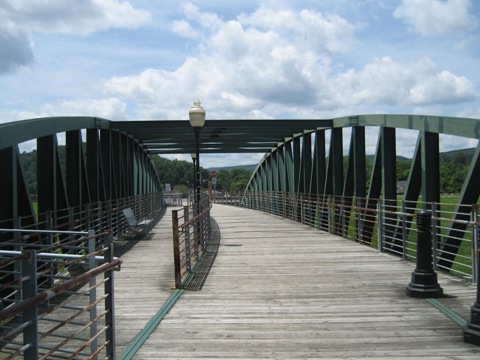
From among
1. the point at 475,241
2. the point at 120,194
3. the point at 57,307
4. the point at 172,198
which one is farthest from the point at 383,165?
the point at 172,198

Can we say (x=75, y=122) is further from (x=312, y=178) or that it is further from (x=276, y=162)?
(x=276, y=162)

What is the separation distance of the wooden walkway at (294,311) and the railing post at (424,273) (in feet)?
0.52

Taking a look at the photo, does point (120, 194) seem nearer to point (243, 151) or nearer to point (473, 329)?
point (243, 151)

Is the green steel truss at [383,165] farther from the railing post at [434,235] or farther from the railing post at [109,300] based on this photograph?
the railing post at [109,300]

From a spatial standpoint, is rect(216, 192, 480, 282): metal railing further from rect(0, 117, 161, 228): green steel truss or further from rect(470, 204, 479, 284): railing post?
rect(0, 117, 161, 228): green steel truss

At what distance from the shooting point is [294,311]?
6324 millimetres

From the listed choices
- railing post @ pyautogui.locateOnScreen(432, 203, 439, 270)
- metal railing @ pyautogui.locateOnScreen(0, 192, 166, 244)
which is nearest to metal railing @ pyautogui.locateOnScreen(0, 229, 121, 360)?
metal railing @ pyautogui.locateOnScreen(0, 192, 166, 244)

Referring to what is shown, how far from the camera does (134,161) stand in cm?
2411

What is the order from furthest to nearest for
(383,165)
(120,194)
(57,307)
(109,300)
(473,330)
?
1. (120,194)
2. (383,165)
3. (473,330)
4. (109,300)
5. (57,307)

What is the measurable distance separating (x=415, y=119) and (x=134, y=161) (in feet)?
49.5

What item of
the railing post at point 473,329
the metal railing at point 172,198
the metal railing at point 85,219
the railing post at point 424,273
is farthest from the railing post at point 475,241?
the metal railing at point 172,198

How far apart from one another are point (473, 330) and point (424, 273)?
6.48ft

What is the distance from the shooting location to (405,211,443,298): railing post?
22.6 ft

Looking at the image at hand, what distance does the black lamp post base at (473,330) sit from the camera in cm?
498
